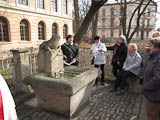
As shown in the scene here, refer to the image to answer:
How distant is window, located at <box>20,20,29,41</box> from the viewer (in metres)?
17.9

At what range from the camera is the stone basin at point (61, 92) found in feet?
9.21

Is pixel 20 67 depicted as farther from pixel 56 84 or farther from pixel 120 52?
pixel 120 52

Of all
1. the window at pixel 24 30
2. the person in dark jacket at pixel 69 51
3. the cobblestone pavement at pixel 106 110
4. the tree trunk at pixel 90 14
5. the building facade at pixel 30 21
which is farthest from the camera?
the window at pixel 24 30

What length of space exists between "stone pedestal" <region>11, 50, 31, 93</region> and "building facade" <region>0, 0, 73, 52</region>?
482 inches

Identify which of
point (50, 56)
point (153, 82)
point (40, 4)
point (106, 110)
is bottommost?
point (106, 110)

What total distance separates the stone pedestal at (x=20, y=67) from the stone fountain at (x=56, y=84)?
2.96 ft

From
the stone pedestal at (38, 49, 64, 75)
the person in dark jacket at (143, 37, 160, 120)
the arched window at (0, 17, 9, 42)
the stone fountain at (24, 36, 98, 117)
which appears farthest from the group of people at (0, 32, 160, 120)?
the arched window at (0, 17, 9, 42)

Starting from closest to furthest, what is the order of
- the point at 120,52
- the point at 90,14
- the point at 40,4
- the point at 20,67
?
1. the point at 20,67
2. the point at 120,52
3. the point at 90,14
4. the point at 40,4

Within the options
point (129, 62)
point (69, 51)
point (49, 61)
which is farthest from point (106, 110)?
point (69, 51)

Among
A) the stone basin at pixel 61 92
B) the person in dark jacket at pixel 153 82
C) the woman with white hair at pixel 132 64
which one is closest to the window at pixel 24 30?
the stone basin at pixel 61 92

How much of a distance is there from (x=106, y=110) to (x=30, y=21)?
17864mm

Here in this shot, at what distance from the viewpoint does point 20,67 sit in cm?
419

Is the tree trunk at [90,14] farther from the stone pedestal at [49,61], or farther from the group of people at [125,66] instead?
the stone pedestal at [49,61]

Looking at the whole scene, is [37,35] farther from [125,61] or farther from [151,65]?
[151,65]
